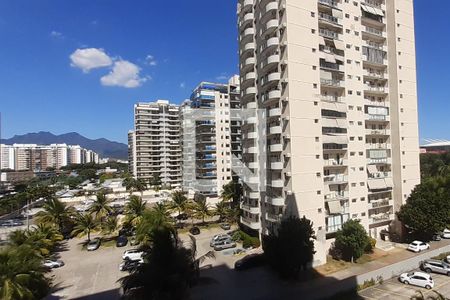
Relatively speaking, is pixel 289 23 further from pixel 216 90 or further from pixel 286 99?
pixel 216 90

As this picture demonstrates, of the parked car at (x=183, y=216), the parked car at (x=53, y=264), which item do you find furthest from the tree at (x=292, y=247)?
the parked car at (x=183, y=216)

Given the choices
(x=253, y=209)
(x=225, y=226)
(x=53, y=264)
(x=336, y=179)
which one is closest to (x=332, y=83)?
(x=336, y=179)

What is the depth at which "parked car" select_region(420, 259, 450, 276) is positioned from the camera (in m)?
29.6

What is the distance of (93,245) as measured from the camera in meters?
39.0

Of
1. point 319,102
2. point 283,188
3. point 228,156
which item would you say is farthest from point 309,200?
point 228,156

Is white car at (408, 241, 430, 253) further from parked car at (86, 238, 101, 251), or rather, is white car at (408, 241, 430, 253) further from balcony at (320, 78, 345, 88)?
parked car at (86, 238, 101, 251)

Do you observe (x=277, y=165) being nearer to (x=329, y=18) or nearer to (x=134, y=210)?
(x=329, y=18)

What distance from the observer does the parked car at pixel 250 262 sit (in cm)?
3115

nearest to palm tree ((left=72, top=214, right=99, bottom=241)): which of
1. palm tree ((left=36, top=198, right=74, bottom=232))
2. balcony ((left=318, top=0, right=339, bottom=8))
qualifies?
palm tree ((left=36, top=198, right=74, bottom=232))

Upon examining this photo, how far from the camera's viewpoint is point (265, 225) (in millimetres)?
37188

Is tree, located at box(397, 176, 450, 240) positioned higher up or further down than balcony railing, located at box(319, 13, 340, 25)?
further down

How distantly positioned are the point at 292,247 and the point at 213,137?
42.7 m

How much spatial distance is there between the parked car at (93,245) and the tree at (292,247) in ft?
77.8

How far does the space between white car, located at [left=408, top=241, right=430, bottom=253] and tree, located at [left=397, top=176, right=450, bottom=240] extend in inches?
71.4
